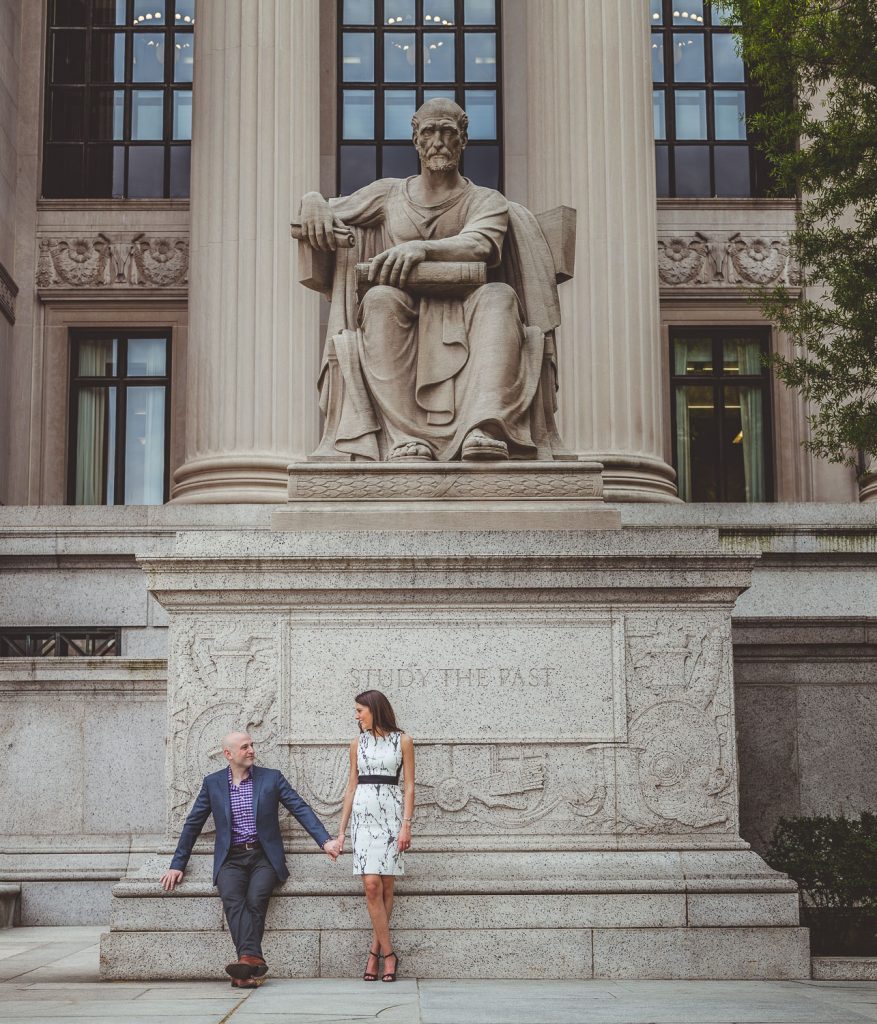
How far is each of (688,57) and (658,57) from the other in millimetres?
539

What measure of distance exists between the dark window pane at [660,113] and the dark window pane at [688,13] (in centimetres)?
139

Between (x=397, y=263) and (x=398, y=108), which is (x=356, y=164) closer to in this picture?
(x=398, y=108)

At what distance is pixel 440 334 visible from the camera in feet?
37.5

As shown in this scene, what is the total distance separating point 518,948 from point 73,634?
33.1 ft

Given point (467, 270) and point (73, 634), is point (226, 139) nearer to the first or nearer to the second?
point (73, 634)

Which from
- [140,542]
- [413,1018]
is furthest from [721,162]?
[413,1018]

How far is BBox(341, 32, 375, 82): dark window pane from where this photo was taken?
26.4 m

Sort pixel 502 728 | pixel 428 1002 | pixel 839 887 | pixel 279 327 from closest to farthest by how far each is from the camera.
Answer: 1. pixel 428 1002
2. pixel 502 728
3. pixel 839 887
4. pixel 279 327

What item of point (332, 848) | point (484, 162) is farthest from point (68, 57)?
point (332, 848)

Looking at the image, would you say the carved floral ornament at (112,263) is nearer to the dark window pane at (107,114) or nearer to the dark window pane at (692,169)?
the dark window pane at (107,114)

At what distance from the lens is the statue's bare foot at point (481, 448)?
10971 mm

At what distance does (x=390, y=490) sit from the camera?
432 inches

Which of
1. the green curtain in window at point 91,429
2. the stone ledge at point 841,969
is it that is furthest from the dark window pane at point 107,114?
the stone ledge at point 841,969

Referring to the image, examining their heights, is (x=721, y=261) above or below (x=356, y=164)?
below
